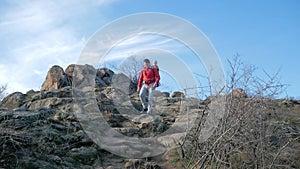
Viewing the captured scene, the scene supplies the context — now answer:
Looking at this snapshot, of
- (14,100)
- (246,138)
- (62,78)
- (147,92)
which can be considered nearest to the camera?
(246,138)

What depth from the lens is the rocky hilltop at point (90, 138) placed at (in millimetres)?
9953

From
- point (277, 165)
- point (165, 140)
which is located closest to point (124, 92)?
point (165, 140)

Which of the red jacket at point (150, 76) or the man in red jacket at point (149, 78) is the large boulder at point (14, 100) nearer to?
the man in red jacket at point (149, 78)

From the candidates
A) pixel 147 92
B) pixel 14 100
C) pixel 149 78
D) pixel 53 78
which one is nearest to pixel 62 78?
pixel 53 78

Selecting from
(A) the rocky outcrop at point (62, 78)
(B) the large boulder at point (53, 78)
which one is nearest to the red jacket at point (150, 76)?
(A) the rocky outcrop at point (62, 78)

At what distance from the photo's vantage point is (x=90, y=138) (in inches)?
473

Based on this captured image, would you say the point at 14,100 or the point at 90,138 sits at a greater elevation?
the point at 14,100

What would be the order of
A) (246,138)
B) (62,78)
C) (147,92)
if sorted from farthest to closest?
(62,78)
(147,92)
(246,138)

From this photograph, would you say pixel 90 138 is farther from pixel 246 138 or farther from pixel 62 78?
pixel 62 78

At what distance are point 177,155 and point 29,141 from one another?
13.6 ft

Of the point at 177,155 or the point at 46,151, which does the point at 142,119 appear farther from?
the point at 46,151

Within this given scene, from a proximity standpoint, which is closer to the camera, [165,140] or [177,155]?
[177,155]

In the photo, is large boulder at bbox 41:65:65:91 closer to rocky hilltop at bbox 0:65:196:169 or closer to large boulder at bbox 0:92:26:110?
large boulder at bbox 0:92:26:110

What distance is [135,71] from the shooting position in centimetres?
2322
